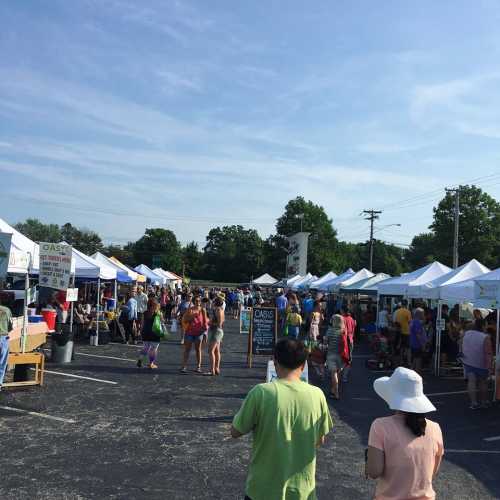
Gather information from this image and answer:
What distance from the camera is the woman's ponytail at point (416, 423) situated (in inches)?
109

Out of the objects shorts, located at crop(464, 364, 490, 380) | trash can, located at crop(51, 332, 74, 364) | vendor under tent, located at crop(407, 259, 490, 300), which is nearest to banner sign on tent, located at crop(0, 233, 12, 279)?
trash can, located at crop(51, 332, 74, 364)

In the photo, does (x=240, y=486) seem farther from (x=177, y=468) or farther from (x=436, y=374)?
(x=436, y=374)

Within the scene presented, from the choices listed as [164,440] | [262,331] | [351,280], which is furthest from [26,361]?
[351,280]

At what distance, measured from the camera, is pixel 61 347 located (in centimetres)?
1177

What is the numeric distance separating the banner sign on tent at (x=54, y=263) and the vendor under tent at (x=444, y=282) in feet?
28.0

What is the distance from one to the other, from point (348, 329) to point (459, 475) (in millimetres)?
5152

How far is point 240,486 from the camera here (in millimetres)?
5141

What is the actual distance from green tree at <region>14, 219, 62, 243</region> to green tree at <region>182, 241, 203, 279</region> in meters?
24.1

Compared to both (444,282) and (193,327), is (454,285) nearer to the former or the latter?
(444,282)

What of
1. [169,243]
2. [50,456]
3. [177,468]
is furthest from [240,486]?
[169,243]

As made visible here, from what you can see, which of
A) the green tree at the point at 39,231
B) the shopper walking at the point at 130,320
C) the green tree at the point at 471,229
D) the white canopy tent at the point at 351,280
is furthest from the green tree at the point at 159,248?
the shopper walking at the point at 130,320

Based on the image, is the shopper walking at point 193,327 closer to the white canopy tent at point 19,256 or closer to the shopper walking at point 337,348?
the shopper walking at point 337,348

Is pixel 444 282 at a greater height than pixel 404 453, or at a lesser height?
greater

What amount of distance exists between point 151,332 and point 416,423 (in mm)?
9023
